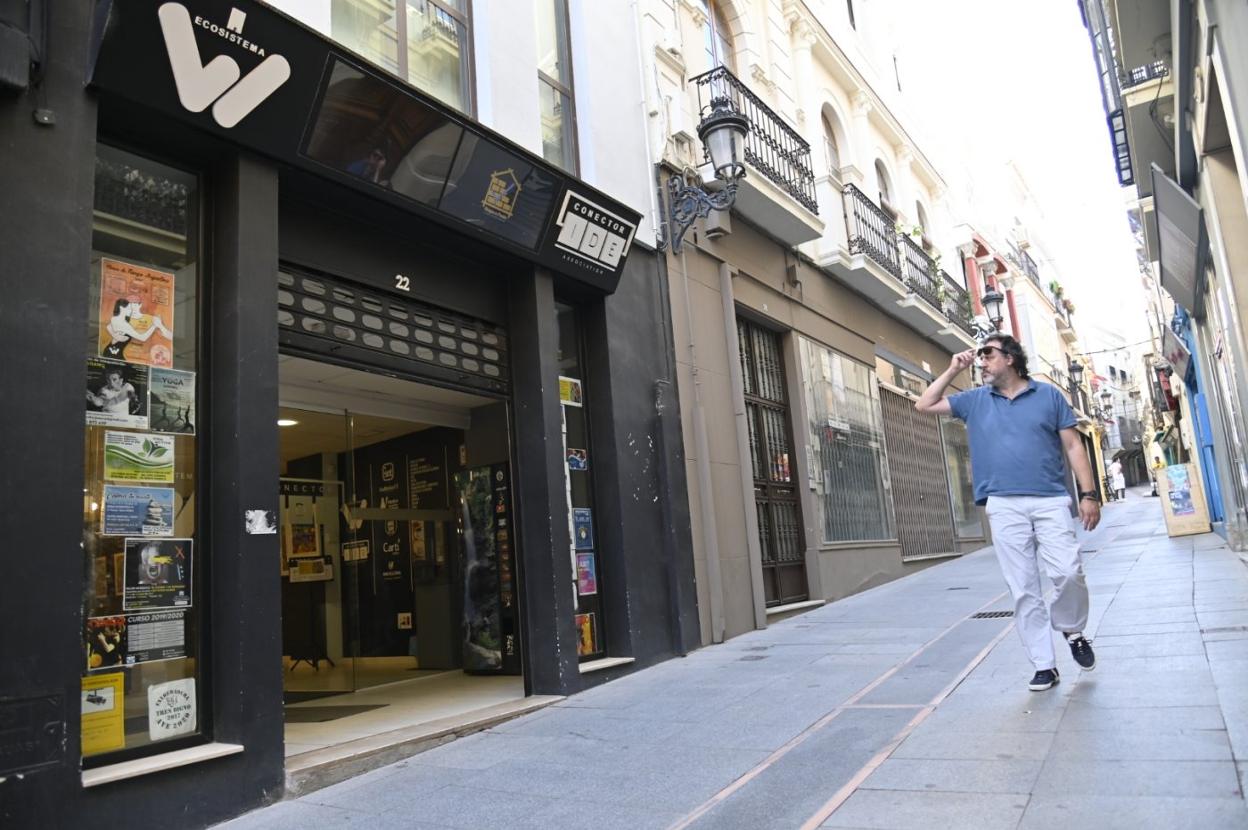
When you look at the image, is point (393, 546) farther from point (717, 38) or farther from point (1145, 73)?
point (1145, 73)

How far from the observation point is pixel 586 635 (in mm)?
7223

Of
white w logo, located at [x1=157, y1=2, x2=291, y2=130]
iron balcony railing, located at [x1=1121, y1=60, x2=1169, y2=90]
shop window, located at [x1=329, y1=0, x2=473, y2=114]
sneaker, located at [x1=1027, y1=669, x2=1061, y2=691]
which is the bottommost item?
sneaker, located at [x1=1027, y1=669, x2=1061, y2=691]

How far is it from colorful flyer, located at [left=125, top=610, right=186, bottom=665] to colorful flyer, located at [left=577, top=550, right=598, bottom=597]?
3.47 metres

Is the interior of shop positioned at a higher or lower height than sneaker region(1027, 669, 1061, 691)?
higher

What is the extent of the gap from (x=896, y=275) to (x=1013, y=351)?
33.4 feet

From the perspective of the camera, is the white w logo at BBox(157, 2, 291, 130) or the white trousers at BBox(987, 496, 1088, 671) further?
the white trousers at BBox(987, 496, 1088, 671)

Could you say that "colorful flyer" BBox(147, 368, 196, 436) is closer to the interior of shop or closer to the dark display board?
the interior of shop

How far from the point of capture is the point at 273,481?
4668 mm

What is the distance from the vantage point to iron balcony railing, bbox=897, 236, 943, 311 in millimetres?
15930

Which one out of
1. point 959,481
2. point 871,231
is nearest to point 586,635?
point 871,231

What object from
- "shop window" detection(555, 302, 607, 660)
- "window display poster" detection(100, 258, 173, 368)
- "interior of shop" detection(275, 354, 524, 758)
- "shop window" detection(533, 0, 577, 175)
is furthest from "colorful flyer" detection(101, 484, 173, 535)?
"shop window" detection(533, 0, 577, 175)

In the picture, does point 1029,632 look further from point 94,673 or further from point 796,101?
point 796,101

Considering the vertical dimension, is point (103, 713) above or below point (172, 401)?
below

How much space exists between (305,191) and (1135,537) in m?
16.1
